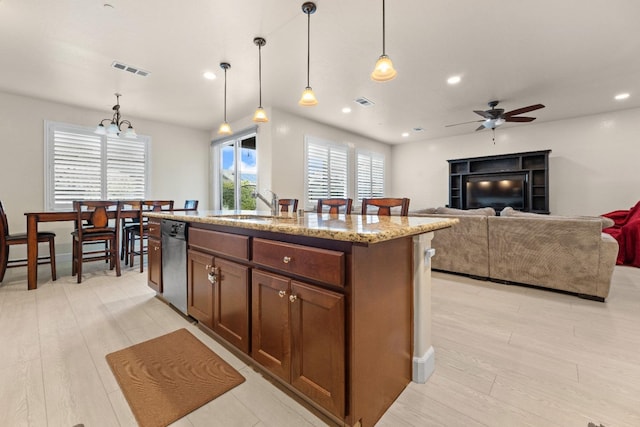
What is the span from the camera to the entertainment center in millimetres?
6148

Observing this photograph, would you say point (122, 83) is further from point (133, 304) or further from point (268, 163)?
point (133, 304)

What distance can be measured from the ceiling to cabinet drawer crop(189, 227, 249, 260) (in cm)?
202

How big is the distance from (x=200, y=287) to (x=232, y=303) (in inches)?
19.1

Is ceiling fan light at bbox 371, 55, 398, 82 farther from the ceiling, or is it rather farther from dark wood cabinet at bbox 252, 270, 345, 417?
dark wood cabinet at bbox 252, 270, 345, 417

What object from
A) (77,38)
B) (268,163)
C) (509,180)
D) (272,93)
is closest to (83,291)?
(77,38)

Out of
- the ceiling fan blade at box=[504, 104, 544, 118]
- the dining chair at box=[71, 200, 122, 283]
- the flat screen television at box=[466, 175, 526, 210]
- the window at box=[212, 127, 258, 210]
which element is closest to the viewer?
the dining chair at box=[71, 200, 122, 283]

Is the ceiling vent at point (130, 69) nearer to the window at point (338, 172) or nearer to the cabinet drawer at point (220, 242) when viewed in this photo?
the cabinet drawer at point (220, 242)

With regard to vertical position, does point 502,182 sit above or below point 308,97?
below

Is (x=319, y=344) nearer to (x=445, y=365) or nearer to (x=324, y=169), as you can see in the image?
(x=445, y=365)

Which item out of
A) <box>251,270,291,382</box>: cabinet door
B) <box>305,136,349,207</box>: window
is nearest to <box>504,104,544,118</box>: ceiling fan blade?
<box>305,136,349,207</box>: window

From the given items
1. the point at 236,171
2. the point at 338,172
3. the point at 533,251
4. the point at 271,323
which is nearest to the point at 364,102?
the point at 338,172

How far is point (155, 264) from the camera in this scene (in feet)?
8.80

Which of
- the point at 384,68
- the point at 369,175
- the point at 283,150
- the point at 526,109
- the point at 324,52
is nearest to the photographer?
the point at 384,68

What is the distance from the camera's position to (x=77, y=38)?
9.29 ft
